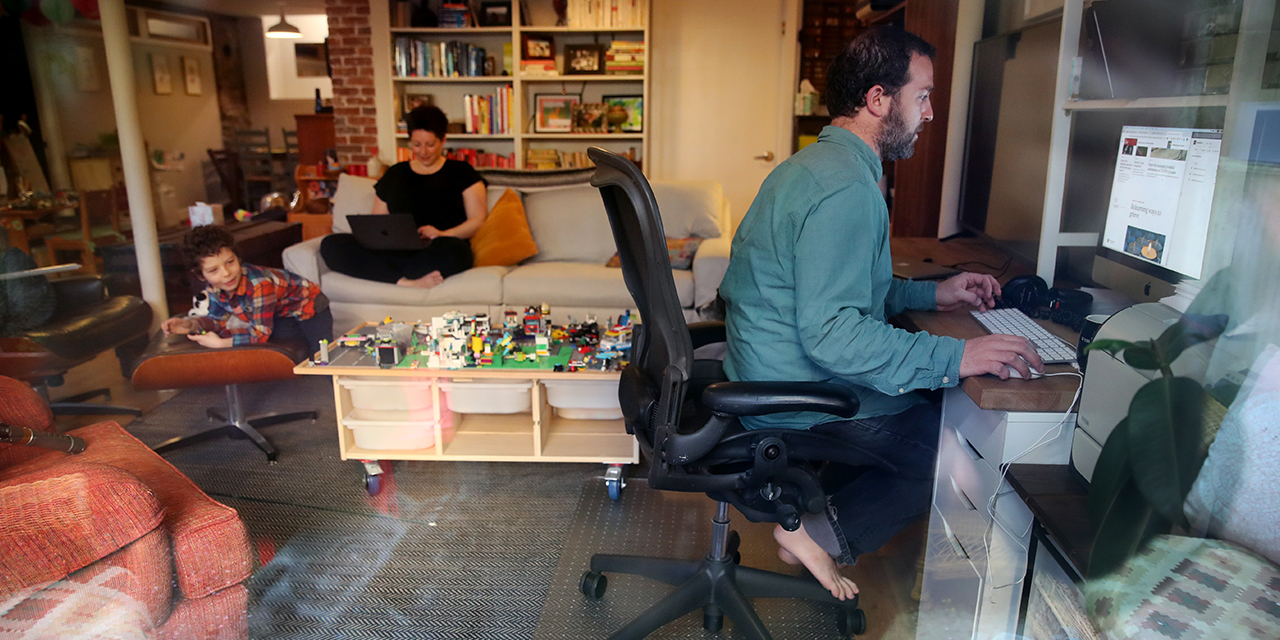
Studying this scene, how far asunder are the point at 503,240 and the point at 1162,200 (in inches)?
106

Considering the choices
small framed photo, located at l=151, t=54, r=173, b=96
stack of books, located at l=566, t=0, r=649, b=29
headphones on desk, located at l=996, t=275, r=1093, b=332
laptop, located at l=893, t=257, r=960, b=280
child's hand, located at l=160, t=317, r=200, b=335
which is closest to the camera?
headphones on desk, located at l=996, t=275, r=1093, b=332

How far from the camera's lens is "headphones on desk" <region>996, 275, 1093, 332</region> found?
1477mm

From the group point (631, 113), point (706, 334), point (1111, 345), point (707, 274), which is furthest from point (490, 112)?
point (1111, 345)

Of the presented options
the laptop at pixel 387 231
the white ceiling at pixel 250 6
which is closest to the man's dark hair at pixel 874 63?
the laptop at pixel 387 231

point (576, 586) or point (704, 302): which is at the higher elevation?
point (704, 302)

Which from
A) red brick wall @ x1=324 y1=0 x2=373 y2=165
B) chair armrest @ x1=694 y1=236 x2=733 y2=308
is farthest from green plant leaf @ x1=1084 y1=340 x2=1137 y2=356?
red brick wall @ x1=324 y1=0 x2=373 y2=165

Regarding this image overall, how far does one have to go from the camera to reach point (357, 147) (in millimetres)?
4961

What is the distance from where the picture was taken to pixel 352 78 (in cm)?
484

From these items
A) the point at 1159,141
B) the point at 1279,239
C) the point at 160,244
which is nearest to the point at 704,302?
the point at 1159,141

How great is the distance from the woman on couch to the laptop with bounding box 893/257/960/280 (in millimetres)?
1980

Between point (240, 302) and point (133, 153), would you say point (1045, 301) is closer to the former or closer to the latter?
point (240, 302)

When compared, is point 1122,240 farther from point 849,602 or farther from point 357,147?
point 357,147

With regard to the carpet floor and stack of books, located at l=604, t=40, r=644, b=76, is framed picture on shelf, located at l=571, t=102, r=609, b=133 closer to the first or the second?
stack of books, located at l=604, t=40, r=644, b=76

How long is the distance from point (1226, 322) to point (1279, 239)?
8 centimetres
